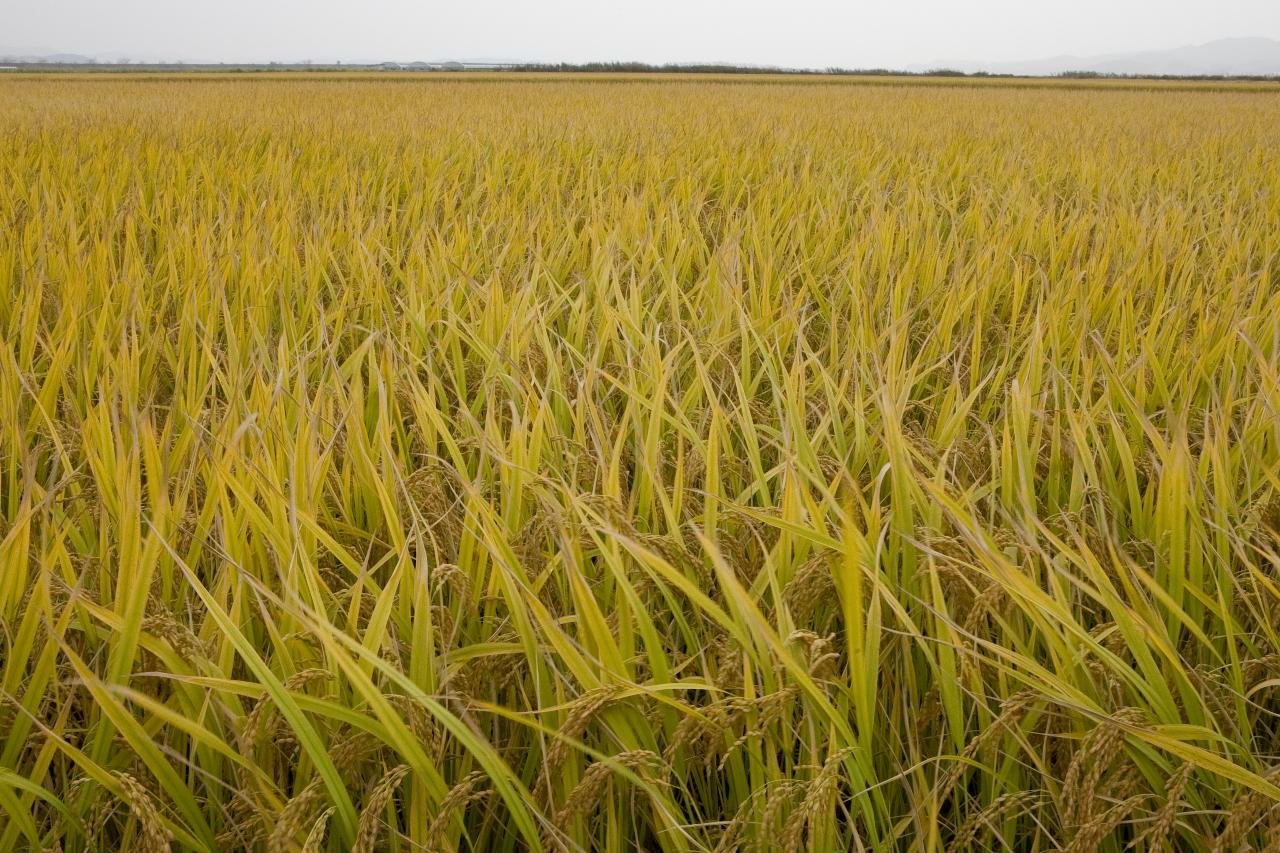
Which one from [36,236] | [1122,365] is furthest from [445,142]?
[1122,365]

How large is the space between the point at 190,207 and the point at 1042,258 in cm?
233

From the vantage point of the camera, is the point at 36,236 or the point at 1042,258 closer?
the point at 36,236

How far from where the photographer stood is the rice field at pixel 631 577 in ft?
1.90

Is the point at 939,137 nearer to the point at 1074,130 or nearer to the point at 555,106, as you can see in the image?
the point at 1074,130

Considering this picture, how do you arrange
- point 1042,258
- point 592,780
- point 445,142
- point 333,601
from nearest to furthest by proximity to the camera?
point 592,780, point 333,601, point 1042,258, point 445,142

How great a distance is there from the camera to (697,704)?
0.73m

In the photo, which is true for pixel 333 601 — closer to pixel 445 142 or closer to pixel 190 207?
pixel 190 207

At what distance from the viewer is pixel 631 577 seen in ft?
2.67

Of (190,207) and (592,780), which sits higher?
→ (190,207)

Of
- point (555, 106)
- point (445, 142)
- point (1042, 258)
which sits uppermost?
point (555, 106)

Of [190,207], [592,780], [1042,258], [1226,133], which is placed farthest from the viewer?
[1226,133]

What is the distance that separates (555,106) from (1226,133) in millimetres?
5530

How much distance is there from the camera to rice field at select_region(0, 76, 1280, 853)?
578mm

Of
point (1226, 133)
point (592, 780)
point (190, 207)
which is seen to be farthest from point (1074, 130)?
point (592, 780)
